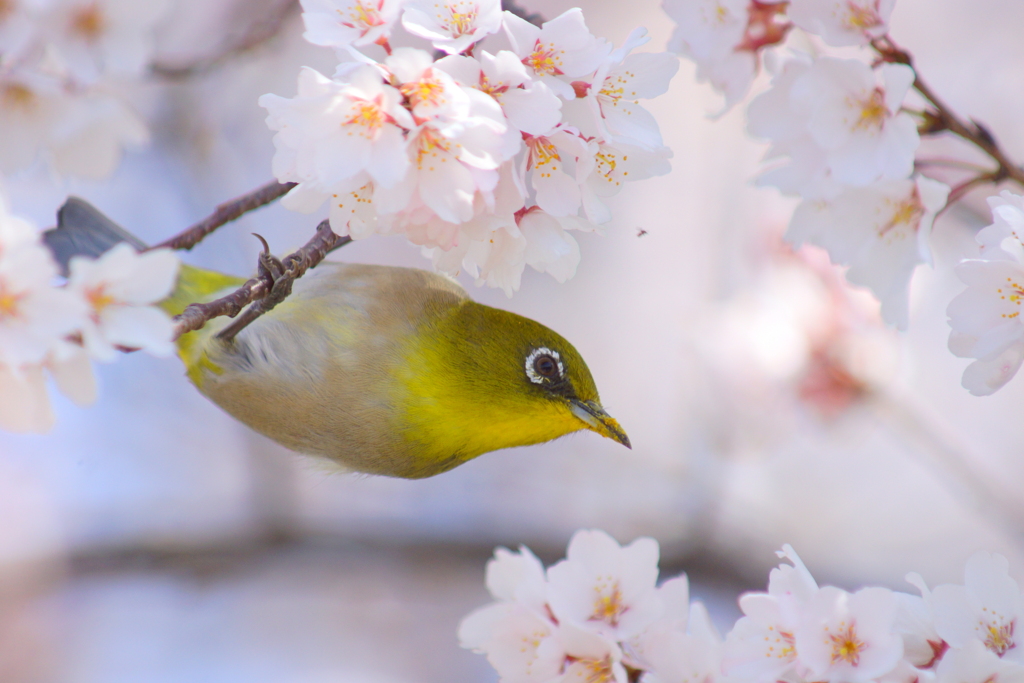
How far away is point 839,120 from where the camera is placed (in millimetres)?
1311

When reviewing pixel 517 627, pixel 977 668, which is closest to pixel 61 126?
pixel 517 627

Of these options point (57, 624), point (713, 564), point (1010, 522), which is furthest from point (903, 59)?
point (57, 624)

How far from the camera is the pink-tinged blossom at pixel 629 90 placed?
1.08 metres

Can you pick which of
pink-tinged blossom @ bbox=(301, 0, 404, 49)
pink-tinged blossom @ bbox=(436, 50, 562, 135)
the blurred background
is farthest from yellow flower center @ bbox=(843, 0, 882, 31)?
the blurred background

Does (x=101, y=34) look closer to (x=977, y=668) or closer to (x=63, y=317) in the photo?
(x=63, y=317)

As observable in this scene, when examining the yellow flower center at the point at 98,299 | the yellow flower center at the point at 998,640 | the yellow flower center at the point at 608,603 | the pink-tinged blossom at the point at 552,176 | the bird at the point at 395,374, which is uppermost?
the pink-tinged blossom at the point at 552,176

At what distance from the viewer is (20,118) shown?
1092mm

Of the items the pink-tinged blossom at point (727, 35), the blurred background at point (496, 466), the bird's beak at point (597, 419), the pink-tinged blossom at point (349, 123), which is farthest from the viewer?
the blurred background at point (496, 466)

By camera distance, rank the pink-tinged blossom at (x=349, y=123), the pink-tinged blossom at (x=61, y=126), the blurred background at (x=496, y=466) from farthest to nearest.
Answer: the blurred background at (x=496, y=466), the pink-tinged blossom at (x=61, y=126), the pink-tinged blossom at (x=349, y=123)

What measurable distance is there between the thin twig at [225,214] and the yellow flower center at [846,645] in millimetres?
1147

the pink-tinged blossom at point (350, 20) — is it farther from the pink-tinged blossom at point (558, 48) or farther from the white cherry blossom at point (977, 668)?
the white cherry blossom at point (977, 668)

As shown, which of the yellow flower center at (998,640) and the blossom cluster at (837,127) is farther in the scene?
the blossom cluster at (837,127)

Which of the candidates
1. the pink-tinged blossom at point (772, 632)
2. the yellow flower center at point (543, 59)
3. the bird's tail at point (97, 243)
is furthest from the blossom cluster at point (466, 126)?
the bird's tail at point (97, 243)

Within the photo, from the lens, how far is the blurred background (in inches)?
138
